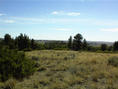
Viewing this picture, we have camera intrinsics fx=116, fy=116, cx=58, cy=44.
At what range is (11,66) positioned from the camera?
628cm

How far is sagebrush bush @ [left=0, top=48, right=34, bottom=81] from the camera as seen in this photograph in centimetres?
605

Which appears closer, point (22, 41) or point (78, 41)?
point (22, 41)

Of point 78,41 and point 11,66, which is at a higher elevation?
point 78,41

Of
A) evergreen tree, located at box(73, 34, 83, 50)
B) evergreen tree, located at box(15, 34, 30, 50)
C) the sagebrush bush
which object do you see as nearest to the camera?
the sagebrush bush

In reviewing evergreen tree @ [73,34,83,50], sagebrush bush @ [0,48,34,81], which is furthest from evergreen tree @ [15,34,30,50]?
sagebrush bush @ [0,48,34,81]

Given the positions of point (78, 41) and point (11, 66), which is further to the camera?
point (78, 41)

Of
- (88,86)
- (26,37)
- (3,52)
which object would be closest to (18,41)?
(26,37)

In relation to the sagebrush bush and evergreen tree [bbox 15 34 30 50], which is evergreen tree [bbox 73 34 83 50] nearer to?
evergreen tree [bbox 15 34 30 50]

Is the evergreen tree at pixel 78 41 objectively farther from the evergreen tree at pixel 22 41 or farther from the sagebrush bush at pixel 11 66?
the sagebrush bush at pixel 11 66

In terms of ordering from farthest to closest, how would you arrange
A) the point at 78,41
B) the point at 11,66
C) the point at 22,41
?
the point at 78,41 → the point at 22,41 → the point at 11,66

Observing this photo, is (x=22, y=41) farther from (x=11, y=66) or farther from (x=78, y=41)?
(x=11, y=66)

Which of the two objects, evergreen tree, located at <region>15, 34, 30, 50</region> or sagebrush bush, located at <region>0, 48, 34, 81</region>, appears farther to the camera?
evergreen tree, located at <region>15, 34, 30, 50</region>

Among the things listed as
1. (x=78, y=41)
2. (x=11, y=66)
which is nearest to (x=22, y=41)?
(x=78, y=41)

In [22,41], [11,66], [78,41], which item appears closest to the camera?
[11,66]
